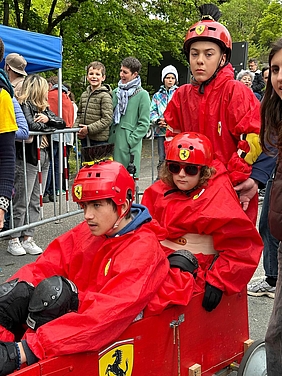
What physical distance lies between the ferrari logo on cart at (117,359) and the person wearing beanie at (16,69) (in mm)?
4097

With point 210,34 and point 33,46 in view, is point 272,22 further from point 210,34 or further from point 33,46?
point 210,34

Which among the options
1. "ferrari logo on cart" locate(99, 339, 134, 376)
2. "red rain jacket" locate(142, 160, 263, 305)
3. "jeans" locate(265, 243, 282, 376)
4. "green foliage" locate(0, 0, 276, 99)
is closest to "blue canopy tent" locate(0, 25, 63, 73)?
"red rain jacket" locate(142, 160, 263, 305)

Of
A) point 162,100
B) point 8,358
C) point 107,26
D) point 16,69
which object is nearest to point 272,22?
point 107,26

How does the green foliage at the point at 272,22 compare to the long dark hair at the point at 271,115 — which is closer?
the long dark hair at the point at 271,115

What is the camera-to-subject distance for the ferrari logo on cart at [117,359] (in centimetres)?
234

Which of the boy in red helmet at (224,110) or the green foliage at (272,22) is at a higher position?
the green foliage at (272,22)

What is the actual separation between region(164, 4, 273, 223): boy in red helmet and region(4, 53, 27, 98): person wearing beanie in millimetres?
3040

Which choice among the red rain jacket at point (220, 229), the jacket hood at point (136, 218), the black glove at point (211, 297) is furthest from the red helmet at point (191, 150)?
the black glove at point (211, 297)

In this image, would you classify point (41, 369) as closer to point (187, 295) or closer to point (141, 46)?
point (187, 295)

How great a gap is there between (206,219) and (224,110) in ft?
2.44

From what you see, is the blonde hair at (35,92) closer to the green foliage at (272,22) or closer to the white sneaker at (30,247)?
the white sneaker at (30,247)

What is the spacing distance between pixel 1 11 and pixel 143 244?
14.0 meters

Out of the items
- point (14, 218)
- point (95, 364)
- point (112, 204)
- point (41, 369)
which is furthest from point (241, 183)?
point (14, 218)

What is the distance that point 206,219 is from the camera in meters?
3.05
